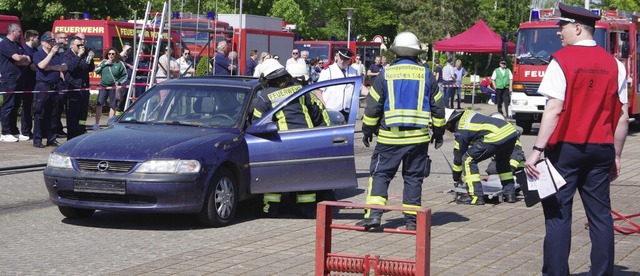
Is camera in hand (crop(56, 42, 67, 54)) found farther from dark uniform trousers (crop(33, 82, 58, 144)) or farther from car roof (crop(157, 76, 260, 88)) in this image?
car roof (crop(157, 76, 260, 88))

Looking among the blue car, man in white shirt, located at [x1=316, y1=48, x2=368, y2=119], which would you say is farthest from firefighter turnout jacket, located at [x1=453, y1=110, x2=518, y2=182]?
the blue car

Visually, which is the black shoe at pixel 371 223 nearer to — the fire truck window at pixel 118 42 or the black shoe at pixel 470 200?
the black shoe at pixel 470 200

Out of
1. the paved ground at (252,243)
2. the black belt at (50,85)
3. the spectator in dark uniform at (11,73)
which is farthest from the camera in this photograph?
the spectator in dark uniform at (11,73)

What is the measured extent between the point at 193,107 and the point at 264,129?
104 cm

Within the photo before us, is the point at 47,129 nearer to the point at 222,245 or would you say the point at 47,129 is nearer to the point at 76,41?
the point at 76,41

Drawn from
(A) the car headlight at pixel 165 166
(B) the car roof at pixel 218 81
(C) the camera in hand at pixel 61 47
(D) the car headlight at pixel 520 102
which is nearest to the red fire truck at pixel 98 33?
(D) the car headlight at pixel 520 102

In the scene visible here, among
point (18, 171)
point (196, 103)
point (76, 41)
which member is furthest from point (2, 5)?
point (196, 103)

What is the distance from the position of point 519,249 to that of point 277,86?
129 inches

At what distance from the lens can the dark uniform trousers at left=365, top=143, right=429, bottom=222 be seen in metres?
9.45

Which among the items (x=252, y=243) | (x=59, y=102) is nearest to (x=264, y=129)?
(x=252, y=243)

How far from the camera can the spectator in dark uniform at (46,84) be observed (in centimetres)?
1738

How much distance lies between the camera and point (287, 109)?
35.3ft

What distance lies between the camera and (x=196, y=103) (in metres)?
11.0

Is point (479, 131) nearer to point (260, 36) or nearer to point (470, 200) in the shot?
point (470, 200)
